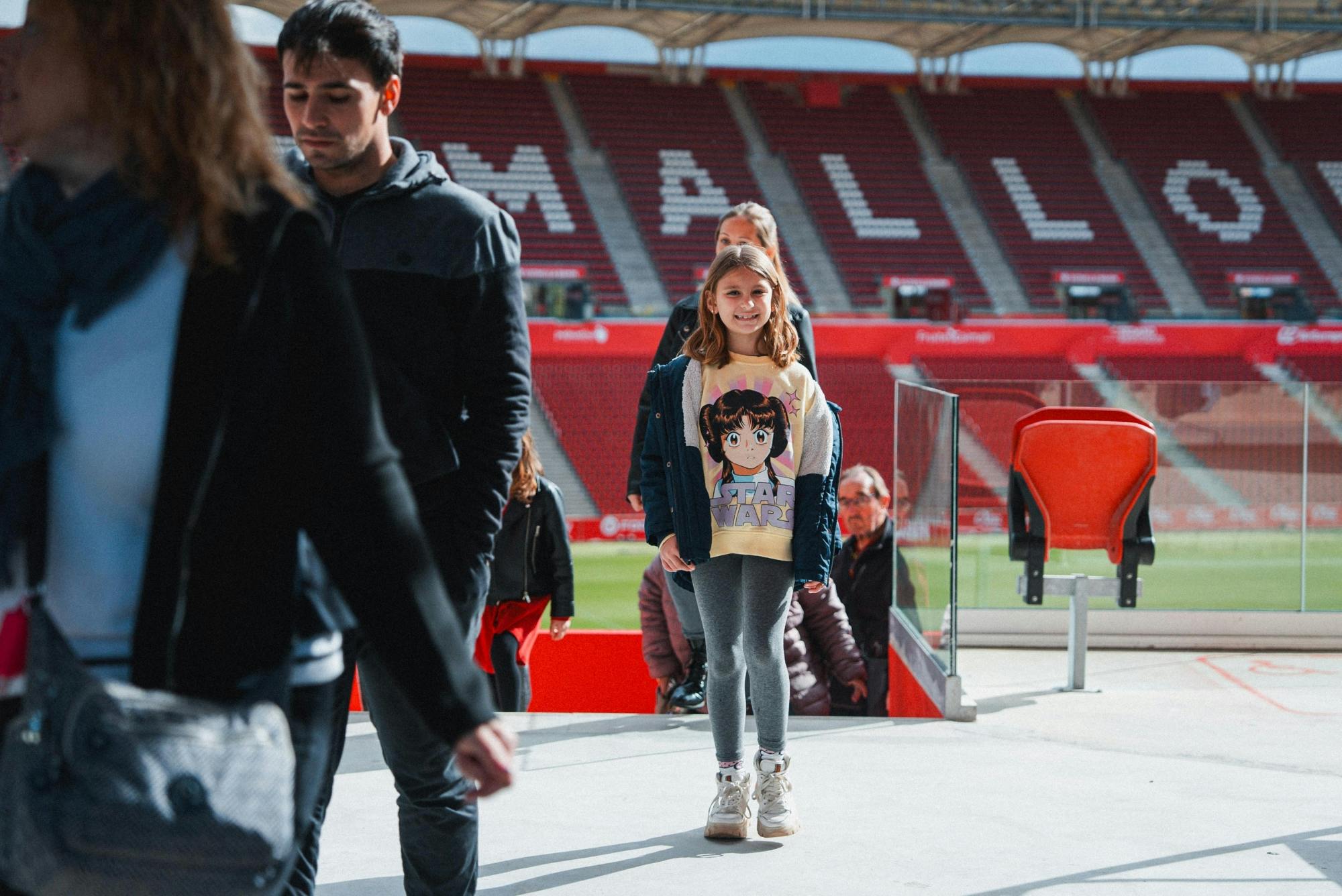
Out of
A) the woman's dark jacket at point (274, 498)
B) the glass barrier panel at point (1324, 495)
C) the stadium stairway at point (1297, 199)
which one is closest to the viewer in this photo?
the woman's dark jacket at point (274, 498)

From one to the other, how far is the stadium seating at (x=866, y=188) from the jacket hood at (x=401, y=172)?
23.1 meters

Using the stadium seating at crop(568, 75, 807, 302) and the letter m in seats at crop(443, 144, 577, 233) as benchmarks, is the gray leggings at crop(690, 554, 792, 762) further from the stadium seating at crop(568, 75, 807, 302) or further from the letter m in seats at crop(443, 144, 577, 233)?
the letter m in seats at crop(443, 144, 577, 233)

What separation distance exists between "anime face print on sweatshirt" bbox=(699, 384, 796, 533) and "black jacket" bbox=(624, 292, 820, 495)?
0.45m

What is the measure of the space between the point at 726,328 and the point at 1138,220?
86.5 feet

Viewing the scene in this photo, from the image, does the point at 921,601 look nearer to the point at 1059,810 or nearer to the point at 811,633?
the point at 811,633

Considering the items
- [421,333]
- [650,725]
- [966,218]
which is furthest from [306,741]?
[966,218]

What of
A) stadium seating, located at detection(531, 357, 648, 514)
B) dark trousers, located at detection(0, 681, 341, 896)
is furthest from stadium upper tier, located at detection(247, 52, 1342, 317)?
dark trousers, located at detection(0, 681, 341, 896)

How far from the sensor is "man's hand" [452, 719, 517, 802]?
1276 mm

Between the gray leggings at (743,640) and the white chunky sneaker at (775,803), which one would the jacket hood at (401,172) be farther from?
the white chunky sneaker at (775,803)

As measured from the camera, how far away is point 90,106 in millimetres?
1237

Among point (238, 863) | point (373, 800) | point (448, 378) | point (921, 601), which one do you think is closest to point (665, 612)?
point (921, 601)

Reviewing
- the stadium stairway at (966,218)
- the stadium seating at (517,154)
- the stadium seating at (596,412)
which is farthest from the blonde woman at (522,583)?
the stadium stairway at (966,218)

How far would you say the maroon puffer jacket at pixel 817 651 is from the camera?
16.2ft

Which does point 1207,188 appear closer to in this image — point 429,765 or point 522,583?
point 522,583
